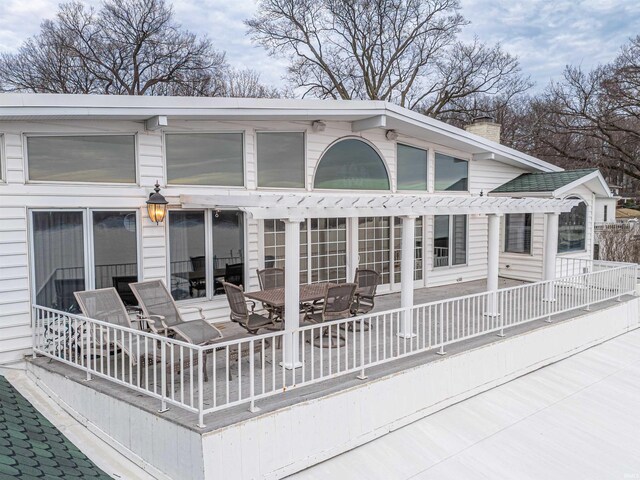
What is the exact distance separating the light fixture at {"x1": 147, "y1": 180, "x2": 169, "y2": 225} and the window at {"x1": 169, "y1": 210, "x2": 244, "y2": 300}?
1.04ft

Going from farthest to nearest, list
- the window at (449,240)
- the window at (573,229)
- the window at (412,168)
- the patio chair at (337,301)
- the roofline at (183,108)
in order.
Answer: the window at (573,229), the window at (449,240), the window at (412,168), the patio chair at (337,301), the roofline at (183,108)

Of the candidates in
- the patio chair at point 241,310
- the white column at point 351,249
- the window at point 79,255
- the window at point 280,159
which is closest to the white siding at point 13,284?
the window at point 79,255

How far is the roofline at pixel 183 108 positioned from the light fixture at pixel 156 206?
102cm

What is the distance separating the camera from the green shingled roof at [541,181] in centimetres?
1078

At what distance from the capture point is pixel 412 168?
9.76m

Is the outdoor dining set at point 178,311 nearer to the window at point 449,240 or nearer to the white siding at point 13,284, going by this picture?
the white siding at point 13,284

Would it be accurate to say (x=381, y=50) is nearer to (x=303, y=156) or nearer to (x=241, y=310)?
(x=303, y=156)

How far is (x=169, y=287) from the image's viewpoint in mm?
6652

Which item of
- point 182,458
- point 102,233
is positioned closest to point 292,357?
point 182,458

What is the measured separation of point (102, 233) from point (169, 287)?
1.20m

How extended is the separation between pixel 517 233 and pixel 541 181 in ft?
4.70

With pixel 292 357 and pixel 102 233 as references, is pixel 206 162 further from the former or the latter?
pixel 292 357

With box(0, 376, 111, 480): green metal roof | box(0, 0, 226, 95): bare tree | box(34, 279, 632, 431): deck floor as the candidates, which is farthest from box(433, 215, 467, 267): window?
box(0, 0, 226, 95): bare tree

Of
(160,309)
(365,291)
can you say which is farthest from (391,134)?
(160,309)
